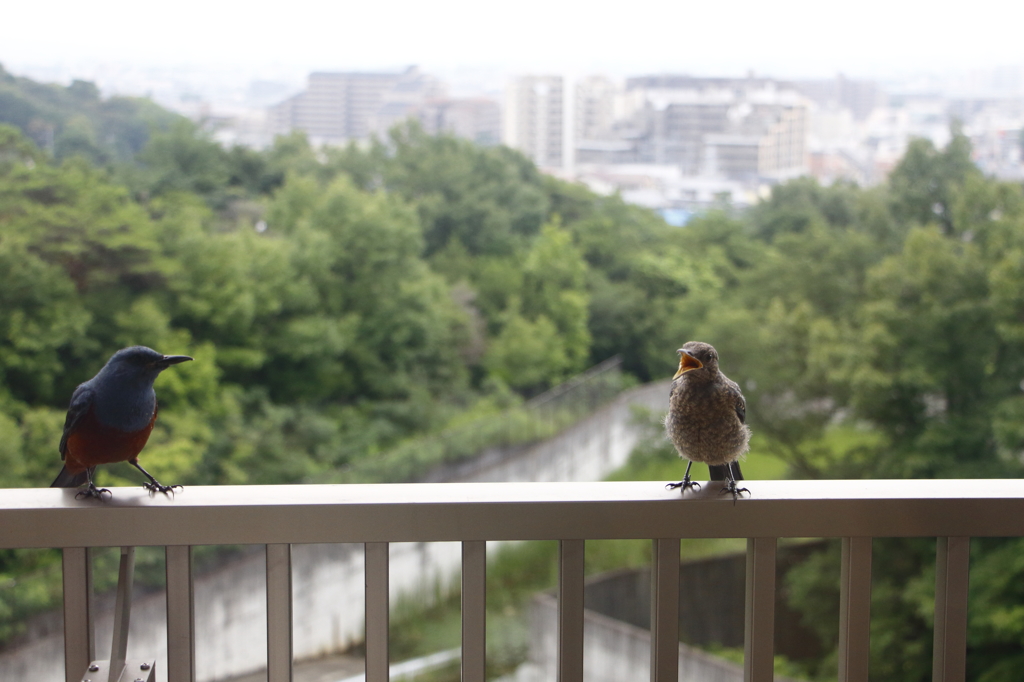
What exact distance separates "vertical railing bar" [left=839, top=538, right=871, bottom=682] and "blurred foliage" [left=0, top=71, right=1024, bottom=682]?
6.09m

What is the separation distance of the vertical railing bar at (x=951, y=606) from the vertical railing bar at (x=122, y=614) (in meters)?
0.67

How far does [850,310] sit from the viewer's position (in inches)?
408

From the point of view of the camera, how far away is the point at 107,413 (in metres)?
0.85

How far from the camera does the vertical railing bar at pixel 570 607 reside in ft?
2.32

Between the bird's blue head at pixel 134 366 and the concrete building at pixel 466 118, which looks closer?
the bird's blue head at pixel 134 366

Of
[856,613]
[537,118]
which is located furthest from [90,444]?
[537,118]

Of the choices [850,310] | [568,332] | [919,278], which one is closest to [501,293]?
[568,332]

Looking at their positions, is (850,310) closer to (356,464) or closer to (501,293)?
(501,293)

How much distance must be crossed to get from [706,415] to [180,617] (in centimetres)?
51

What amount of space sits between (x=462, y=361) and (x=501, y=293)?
4.94 ft

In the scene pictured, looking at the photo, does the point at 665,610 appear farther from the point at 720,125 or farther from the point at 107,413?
the point at 720,125

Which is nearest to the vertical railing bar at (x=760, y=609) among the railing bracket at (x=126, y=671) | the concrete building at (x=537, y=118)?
the railing bracket at (x=126, y=671)

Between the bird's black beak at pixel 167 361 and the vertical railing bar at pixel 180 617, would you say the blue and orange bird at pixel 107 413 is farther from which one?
the vertical railing bar at pixel 180 617

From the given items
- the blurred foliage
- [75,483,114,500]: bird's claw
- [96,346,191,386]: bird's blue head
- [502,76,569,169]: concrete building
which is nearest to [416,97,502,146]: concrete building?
[502,76,569,169]: concrete building
